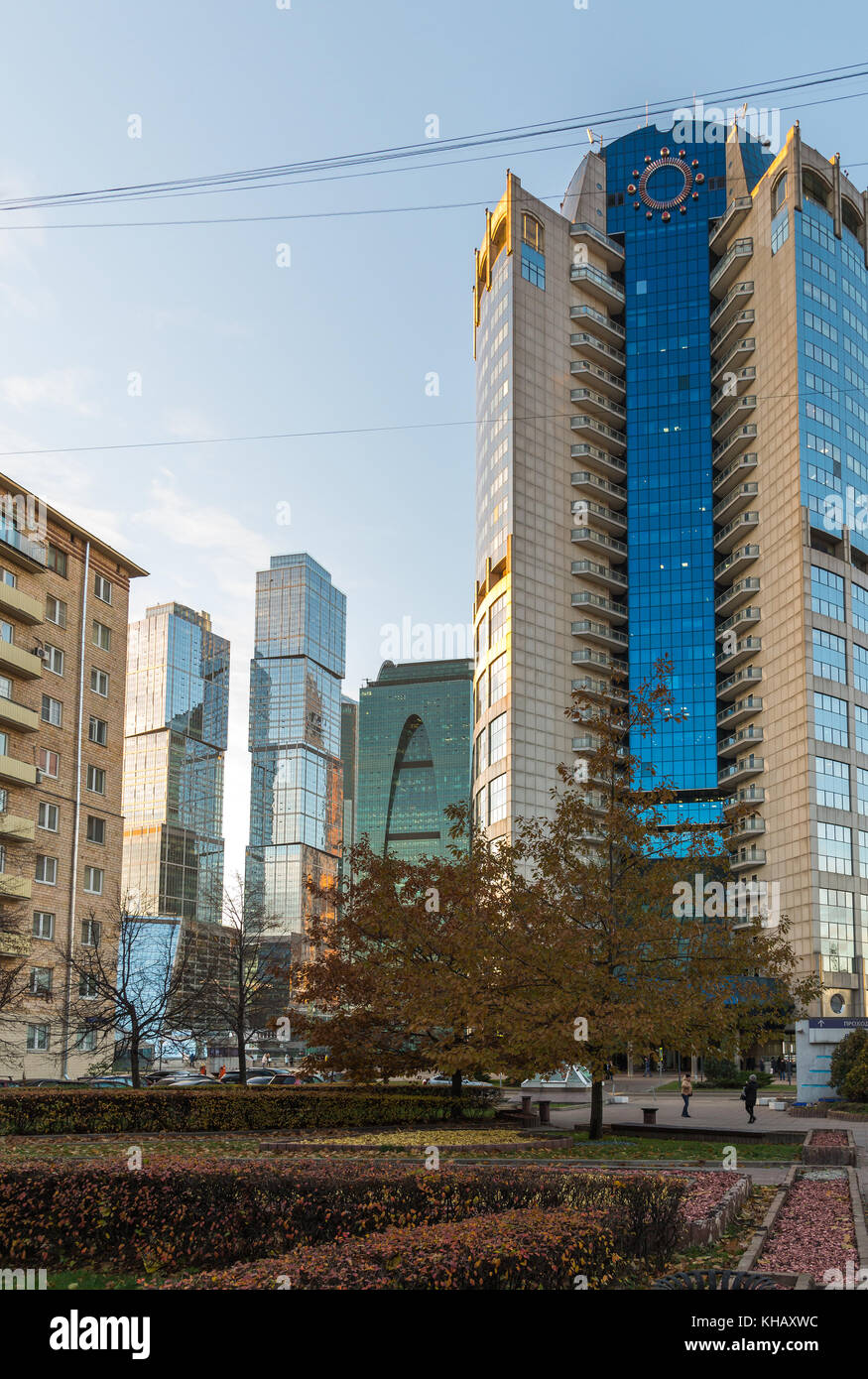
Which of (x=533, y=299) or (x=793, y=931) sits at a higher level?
(x=533, y=299)

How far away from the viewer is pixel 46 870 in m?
59.9

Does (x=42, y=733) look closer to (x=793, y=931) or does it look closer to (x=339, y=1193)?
(x=339, y=1193)

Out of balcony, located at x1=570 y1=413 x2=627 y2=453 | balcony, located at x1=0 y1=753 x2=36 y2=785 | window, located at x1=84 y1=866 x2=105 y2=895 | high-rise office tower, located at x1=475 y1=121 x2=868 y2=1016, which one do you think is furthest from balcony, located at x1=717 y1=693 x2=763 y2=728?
balcony, located at x1=0 y1=753 x2=36 y2=785

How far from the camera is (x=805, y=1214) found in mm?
16625

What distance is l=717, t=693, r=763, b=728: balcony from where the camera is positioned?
10494 centimetres

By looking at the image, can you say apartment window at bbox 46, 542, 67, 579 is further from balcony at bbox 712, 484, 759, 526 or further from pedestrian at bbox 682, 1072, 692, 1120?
balcony at bbox 712, 484, 759, 526

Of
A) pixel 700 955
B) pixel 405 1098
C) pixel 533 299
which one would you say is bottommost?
pixel 405 1098

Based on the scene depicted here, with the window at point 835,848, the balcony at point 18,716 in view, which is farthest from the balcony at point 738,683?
the balcony at point 18,716

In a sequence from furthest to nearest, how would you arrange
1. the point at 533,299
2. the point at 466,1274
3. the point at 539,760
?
1. the point at 533,299
2. the point at 539,760
3. the point at 466,1274

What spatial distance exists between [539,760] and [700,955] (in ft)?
260

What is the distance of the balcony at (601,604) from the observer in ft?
371

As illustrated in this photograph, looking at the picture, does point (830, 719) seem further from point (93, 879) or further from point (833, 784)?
point (93, 879)

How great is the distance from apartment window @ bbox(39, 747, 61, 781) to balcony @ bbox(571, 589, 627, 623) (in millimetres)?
61471

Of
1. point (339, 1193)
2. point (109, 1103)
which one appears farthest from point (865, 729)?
point (339, 1193)
